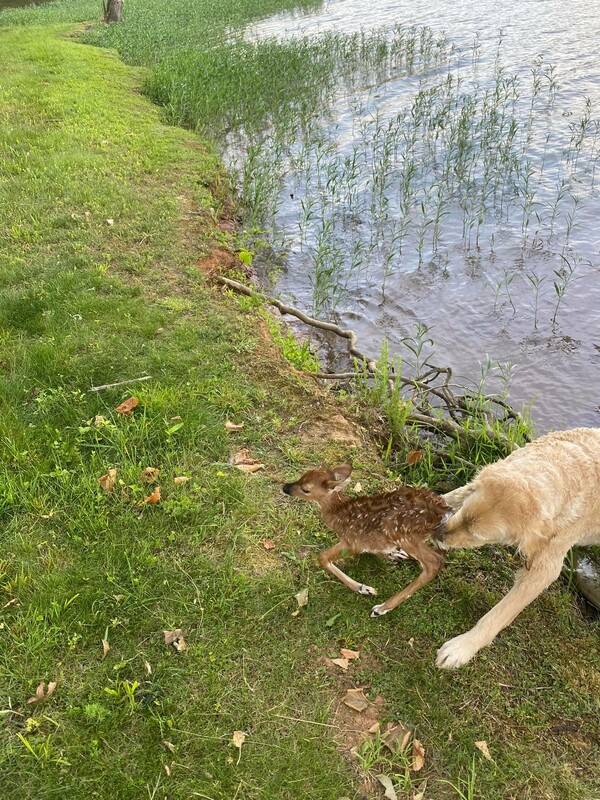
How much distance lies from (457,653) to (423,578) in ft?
1.43

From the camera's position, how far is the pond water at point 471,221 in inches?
294

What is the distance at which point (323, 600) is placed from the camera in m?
3.66

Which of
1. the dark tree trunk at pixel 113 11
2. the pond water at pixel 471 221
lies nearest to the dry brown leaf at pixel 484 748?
the pond water at pixel 471 221

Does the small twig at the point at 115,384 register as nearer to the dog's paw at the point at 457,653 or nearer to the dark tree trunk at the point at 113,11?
the dog's paw at the point at 457,653

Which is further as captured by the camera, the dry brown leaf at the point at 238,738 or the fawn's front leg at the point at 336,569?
the fawn's front leg at the point at 336,569

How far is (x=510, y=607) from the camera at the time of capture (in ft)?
11.2

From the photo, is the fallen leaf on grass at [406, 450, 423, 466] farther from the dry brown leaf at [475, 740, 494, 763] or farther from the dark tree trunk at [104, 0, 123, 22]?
the dark tree trunk at [104, 0, 123, 22]

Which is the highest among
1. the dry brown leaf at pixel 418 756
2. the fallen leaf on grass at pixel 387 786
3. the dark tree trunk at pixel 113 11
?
the dark tree trunk at pixel 113 11

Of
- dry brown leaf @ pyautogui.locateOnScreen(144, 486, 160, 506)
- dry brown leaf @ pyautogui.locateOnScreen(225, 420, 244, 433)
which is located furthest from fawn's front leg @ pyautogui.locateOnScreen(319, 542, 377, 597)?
dry brown leaf @ pyautogui.locateOnScreen(225, 420, 244, 433)

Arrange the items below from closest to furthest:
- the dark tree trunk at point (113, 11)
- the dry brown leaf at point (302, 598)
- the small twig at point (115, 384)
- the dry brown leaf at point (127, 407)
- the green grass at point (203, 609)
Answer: the green grass at point (203, 609) < the dry brown leaf at point (302, 598) < the dry brown leaf at point (127, 407) < the small twig at point (115, 384) < the dark tree trunk at point (113, 11)

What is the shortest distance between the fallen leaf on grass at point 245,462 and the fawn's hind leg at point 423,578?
144 cm

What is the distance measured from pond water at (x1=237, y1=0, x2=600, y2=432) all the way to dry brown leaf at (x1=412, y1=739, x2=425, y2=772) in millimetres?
4054

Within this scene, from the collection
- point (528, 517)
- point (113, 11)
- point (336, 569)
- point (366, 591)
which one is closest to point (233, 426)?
point (336, 569)

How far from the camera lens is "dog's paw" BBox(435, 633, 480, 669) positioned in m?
3.29
